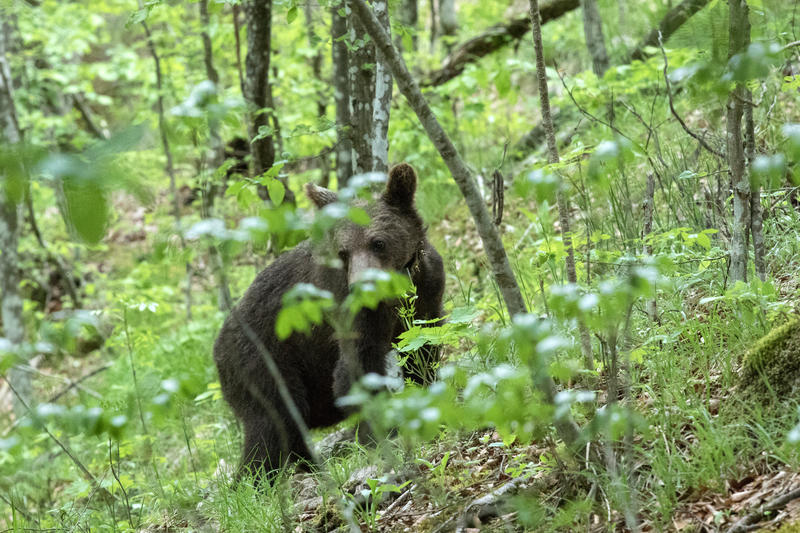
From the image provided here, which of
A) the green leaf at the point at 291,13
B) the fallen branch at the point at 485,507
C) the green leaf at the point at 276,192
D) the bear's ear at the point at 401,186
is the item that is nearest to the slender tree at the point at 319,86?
the bear's ear at the point at 401,186

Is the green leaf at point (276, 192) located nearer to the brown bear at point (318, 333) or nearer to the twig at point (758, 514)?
the brown bear at point (318, 333)

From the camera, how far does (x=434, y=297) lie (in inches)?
183

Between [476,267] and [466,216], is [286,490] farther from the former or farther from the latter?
[466,216]

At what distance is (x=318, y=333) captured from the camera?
4.84 meters

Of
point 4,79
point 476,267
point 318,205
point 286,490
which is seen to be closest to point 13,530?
point 286,490

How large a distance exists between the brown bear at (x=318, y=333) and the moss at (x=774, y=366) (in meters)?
1.79

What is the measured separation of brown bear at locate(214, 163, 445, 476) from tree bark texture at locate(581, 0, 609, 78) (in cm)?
392

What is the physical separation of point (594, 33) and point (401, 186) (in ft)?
13.8

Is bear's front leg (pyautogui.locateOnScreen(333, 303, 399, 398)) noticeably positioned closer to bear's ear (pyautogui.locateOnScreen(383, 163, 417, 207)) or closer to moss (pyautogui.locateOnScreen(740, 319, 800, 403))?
bear's ear (pyautogui.locateOnScreen(383, 163, 417, 207))

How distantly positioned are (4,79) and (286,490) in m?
8.55

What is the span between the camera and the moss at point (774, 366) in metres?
2.63

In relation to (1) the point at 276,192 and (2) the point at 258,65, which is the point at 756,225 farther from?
(2) the point at 258,65

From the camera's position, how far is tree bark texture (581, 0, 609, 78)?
24.1 feet

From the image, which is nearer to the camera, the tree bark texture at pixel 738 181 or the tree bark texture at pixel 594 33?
the tree bark texture at pixel 738 181
